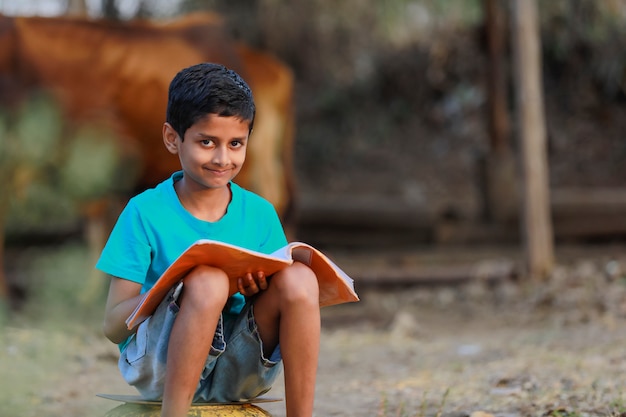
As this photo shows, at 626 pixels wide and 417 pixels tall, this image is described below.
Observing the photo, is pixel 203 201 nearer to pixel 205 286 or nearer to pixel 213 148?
pixel 213 148

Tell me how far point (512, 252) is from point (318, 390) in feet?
18.2

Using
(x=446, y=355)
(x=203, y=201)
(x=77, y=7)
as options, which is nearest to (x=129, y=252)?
(x=203, y=201)

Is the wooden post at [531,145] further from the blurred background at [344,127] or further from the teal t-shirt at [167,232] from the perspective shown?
the teal t-shirt at [167,232]

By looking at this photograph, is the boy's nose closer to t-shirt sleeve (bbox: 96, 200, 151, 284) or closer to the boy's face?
the boy's face

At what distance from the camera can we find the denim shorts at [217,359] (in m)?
2.16

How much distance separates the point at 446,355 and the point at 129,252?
3151 mm

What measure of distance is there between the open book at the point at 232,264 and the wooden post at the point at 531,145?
5439 mm

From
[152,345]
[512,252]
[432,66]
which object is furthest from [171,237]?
[432,66]

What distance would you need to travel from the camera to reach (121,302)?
2.19 m

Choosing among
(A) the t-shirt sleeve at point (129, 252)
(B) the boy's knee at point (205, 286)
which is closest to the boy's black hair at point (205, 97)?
(A) the t-shirt sleeve at point (129, 252)

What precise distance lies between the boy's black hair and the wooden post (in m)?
5.56

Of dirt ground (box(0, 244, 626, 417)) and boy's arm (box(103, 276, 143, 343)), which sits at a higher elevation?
boy's arm (box(103, 276, 143, 343))

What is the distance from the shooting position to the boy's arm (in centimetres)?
217

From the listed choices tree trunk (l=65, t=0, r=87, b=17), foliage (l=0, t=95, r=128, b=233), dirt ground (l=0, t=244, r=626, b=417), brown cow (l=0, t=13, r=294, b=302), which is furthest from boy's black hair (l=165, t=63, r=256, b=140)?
tree trunk (l=65, t=0, r=87, b=17)
